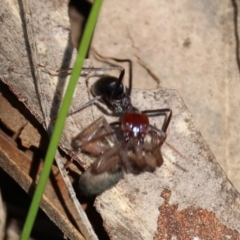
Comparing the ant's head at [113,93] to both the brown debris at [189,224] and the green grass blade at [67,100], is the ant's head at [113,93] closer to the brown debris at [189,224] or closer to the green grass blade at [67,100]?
the brown debris at [189,224]

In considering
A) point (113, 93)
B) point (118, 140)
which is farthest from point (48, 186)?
point (113, 93)

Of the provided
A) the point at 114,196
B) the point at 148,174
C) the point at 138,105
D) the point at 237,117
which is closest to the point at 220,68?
the point at 237,117

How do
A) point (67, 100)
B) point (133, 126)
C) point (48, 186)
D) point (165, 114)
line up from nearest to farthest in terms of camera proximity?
1. point (67, 100)
2. point (48, 186)
3. point (165, 114)
4. point (133, 126)

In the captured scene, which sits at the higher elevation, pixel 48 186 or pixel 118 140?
pixel 118 140

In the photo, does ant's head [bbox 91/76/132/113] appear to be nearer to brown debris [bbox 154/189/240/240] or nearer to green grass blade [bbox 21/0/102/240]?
brown debris [bbox 154/189/240/240]

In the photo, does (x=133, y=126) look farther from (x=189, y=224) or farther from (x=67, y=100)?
(x=67, y=100)

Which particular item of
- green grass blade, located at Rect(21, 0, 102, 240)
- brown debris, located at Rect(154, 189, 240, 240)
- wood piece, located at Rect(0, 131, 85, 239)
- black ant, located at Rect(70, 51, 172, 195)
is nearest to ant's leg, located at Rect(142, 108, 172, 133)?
Result: black ant, located at Rect(70, 51, 172, 195)

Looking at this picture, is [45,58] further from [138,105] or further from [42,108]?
[138,105]

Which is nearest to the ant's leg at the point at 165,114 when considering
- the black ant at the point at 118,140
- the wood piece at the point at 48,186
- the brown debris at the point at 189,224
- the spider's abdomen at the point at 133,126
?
the black ant at the point at 118,140
